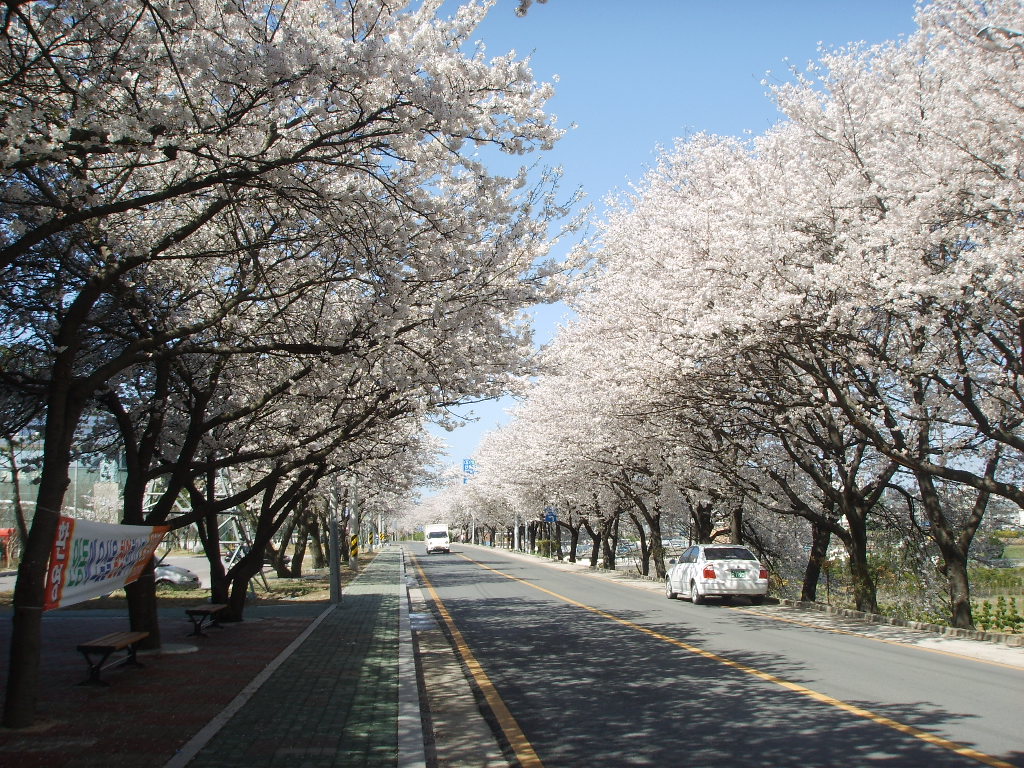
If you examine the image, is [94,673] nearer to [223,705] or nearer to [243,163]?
[223,705]

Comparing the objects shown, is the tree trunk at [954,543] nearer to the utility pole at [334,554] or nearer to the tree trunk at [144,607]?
the utility pole at [334,554]

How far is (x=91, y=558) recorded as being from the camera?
8.33 m

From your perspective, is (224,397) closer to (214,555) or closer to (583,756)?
(214,555)

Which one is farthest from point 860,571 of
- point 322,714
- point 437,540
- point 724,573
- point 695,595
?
point 437,540

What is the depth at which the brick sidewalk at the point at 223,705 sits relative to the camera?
6.40 m

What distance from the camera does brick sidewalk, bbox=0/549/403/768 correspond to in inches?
252

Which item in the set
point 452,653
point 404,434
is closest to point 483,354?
point 452,653

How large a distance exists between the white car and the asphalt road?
4432 mm

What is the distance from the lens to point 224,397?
566 inches

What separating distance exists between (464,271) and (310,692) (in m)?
5.30

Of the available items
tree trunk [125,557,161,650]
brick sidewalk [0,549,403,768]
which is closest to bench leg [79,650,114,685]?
brick sidewalk [0,549,403,768]

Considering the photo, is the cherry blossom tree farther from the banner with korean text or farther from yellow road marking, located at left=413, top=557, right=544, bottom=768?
yellow road marking, located at left=413, top=557, right=544, bottom=768

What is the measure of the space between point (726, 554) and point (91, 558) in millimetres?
17028

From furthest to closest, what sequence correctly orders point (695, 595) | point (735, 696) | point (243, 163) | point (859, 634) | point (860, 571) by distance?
point (695, 595) → point (860, 571) → point (859, 634) → point (735, 696) → point (243, 163)
